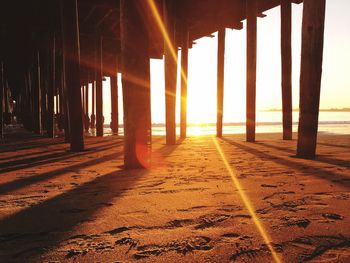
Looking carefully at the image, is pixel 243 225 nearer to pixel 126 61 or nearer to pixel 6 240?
pixel 6 240

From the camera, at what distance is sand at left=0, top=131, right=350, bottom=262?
6.87 ft

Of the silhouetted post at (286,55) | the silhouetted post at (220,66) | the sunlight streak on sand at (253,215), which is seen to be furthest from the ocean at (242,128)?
the sunlight streak on sand at (253,215)

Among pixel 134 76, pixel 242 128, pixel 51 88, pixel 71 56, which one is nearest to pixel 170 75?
pixel 71 56

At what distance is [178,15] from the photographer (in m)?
12.8

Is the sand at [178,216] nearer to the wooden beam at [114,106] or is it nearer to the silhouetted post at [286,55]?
the silhouetted post at [286,55]

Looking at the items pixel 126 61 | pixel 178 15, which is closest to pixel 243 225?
pixel 126 61

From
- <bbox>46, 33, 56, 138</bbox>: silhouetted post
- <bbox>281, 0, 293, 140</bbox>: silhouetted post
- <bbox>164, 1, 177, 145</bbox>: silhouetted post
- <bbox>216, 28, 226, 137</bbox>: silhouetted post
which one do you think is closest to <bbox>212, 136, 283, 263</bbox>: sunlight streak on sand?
<bbox>164, 1, 177, 145</bbox>: silhouetted post

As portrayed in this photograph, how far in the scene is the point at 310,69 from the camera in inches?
239

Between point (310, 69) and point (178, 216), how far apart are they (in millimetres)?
4593

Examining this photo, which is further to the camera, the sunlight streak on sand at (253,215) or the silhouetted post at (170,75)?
the silhouetted post at (170,75)

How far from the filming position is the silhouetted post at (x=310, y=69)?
19.5 ft

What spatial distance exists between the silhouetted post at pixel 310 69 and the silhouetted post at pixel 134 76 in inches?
121

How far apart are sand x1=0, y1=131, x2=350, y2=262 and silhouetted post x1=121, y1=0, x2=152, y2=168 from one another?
68 cm

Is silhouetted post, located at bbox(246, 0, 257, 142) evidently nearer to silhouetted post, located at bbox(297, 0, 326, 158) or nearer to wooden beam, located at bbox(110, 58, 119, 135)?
silhouetted post, located at bbox(297, 0, 326, 158)
